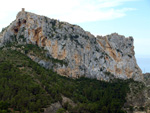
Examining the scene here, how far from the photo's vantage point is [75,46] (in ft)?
310

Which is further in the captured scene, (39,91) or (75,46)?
(75,46)

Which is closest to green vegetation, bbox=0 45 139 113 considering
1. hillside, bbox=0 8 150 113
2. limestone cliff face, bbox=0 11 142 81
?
hillside, bbox=0 8 150 113

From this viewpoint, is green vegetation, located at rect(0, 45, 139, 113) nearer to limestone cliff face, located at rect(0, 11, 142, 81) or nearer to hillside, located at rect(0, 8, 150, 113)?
hillside, located at rect(0, 8, 150, 113)

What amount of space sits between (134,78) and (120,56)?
1248 centimetres

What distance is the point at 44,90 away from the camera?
6084 cm

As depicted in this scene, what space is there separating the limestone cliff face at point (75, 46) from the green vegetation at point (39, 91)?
22.0 feet

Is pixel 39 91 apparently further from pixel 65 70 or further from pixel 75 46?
pixel 75 46

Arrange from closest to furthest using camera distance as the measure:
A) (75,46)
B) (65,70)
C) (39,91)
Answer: (39,91) < (65,70) < (75,46)

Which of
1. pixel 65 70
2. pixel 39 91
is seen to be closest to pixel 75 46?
pixel 65 70

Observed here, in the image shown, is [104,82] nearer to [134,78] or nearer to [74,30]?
[134,78]

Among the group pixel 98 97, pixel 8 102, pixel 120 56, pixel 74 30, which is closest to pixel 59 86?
pixel 98 97

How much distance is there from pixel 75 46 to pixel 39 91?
39.7 m

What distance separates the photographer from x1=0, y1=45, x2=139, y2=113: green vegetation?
53000 mm

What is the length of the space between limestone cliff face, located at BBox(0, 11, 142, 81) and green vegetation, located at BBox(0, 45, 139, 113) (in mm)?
6696
